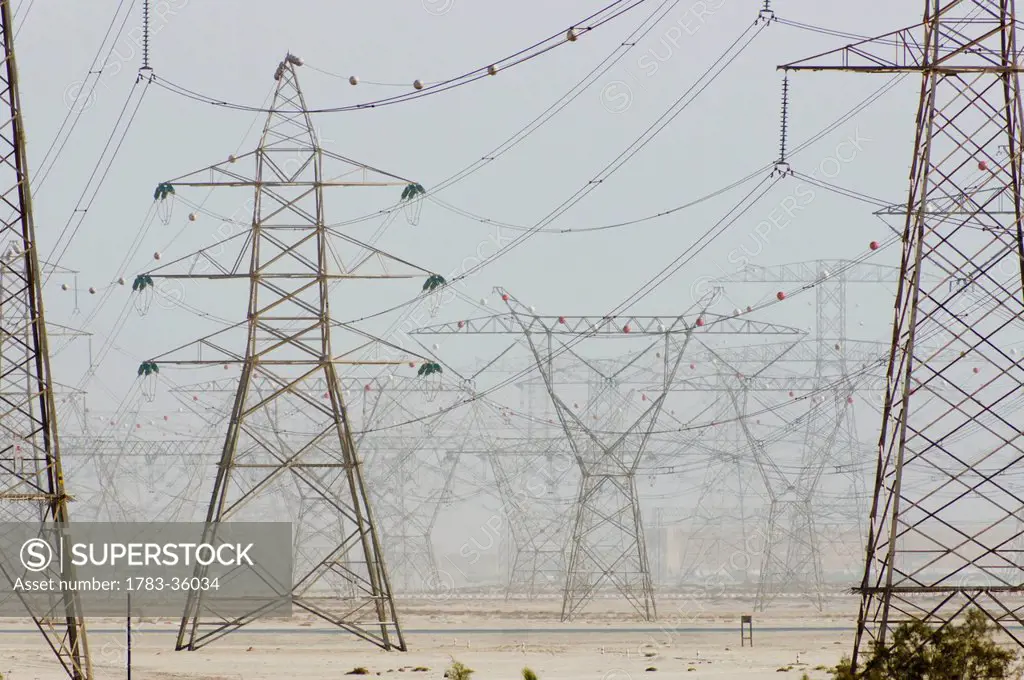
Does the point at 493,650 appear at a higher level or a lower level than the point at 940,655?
higher

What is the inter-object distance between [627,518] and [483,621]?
76339mm

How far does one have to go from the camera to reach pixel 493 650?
40.4 m

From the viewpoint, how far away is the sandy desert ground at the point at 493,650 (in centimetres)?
3181

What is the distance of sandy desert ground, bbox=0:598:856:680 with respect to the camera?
31.8 m

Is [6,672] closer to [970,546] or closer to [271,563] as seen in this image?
[271,563]

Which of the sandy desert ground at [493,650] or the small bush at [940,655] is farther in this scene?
the sandy desert ground at [493,650]

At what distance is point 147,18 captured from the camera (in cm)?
2780

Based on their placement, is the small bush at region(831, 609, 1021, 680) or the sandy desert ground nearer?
the small bush at region(831, 609, 1021, 680)

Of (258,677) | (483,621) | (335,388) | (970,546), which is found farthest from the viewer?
(970,546)

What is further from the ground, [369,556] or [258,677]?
[369,556]

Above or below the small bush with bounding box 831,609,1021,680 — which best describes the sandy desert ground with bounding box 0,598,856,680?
above

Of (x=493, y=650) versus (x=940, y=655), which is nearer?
(x=940, y=655)

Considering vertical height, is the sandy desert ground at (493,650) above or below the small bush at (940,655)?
above

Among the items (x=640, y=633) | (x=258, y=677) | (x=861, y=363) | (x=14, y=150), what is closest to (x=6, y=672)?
(x=258, y=677)
